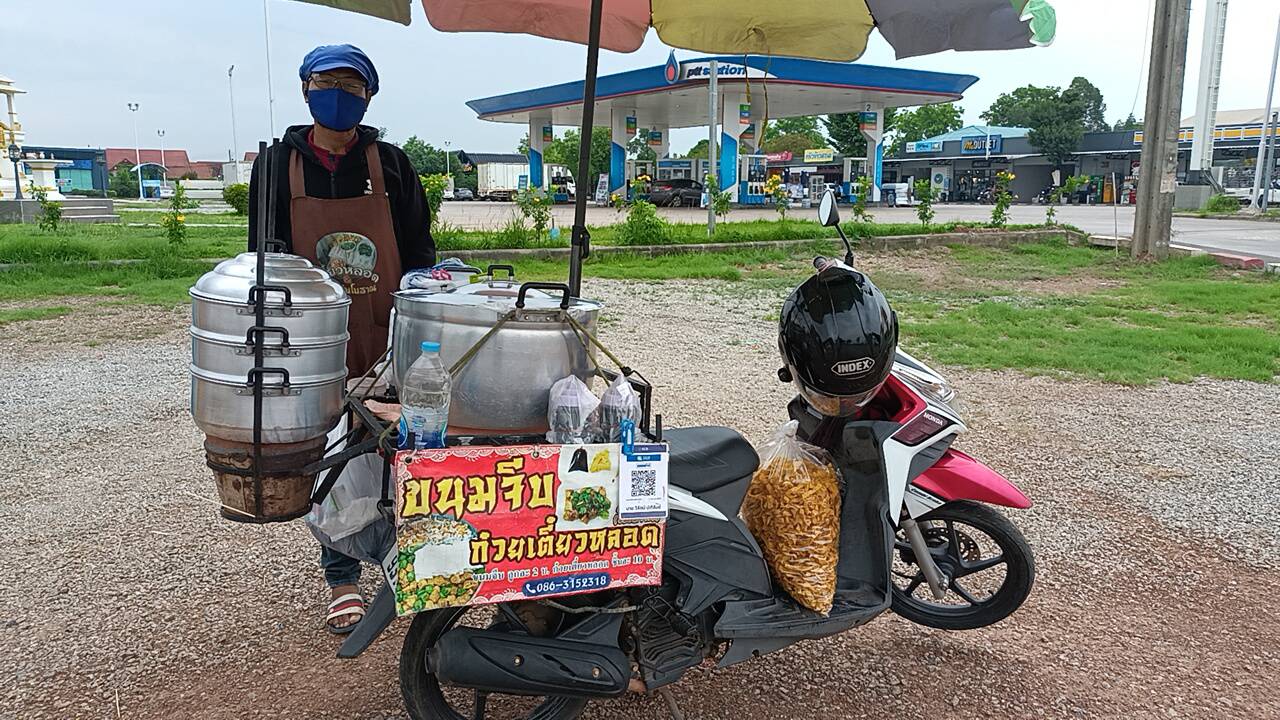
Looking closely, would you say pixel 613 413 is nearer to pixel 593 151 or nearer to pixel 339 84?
pixel 339 84

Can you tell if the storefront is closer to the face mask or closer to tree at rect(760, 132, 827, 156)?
tree at rect(760, 132, 827, 156)

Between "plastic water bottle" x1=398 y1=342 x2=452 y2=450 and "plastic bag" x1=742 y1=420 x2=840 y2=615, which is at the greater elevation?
"plastic water bottle" x1=398 y1=342 x2=452 y2=450

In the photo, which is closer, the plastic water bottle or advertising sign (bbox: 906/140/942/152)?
the plastic water bottle

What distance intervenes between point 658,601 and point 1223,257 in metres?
13.7

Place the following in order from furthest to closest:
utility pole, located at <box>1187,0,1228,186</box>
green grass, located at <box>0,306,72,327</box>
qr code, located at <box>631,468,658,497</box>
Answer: utility pole, located at <box>1187,0,1228,186</box> < green grass, located at <box>0,306,72,327</box> < qr code, located at <box>631,468,658,497</box>

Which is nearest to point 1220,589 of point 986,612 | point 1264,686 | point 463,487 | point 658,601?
point 1264,686

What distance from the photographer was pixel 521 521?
1799 mm

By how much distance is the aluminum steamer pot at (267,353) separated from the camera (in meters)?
1.79

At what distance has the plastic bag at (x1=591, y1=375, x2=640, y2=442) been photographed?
181 centimetres

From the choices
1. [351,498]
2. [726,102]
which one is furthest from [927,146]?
[351,498]

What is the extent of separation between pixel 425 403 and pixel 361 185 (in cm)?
124

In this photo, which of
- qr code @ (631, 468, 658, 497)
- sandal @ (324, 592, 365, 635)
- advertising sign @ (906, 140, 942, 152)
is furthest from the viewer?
advertising sign @ (906, 140, 942, 152)

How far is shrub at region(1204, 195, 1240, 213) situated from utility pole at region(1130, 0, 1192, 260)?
21.1m

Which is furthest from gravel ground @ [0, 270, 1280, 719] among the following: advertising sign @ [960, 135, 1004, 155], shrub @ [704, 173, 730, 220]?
advertising sign @ [960, 135, 1004, 155]
